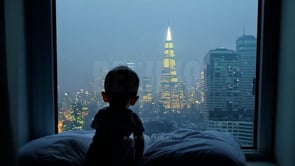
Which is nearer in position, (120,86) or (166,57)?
(120,86)

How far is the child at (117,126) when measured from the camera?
3.73 feet

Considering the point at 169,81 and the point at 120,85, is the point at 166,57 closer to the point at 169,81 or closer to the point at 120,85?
the point at 169,81

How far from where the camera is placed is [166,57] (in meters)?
1.54

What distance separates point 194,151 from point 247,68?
1.83ft

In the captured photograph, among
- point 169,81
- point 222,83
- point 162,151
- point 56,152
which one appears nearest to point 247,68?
point 222,83

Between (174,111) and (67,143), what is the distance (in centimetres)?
53

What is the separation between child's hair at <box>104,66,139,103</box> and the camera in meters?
1.16

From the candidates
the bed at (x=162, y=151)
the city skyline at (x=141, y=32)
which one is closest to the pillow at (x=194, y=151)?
the bed at (x=162, y=151)

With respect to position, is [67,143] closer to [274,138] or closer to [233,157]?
[233,157]

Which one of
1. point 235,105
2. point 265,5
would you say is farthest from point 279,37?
point 235,105

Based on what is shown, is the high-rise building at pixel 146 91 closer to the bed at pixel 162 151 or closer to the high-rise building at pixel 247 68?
the bed at pixel 162 151

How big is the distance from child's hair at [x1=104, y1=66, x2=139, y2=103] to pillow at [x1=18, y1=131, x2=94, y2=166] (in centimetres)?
22

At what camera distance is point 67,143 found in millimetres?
1228

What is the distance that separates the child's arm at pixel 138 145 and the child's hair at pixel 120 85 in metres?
0.14
